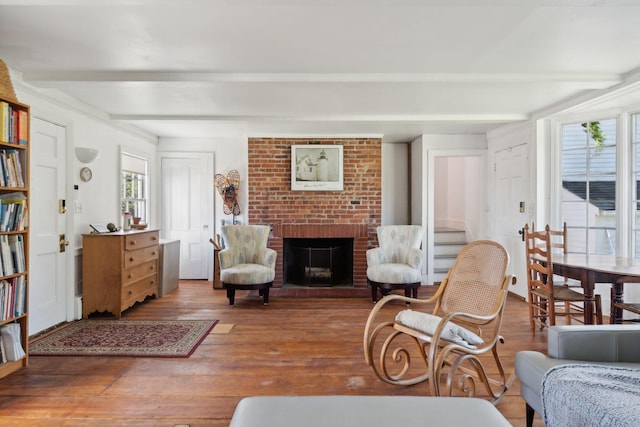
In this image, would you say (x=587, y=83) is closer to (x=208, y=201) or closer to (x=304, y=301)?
(x=304, y=301)

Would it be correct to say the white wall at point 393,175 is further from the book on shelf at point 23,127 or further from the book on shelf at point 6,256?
the book on shelf at point 6,256

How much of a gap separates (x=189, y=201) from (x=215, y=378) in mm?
3789

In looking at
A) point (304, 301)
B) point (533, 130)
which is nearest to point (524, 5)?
point (533, 130)

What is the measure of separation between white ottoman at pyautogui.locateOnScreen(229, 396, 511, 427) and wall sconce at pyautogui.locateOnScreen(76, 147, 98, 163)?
3550mm

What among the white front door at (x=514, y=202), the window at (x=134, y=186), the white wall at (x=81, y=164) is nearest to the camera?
the white wall at (x=81, y=164)

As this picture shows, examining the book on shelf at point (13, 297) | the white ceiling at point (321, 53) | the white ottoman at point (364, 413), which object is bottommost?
the white ottoman at point (364, 413)

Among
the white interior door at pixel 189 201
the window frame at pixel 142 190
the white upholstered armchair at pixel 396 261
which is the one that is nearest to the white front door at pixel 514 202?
the white upholstered armchair at pixel 396 261

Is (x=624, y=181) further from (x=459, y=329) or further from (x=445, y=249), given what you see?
(x=459, y=329)

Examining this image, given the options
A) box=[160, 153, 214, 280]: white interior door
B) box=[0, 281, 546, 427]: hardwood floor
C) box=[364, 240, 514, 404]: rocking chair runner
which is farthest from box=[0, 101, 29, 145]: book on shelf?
box=[160, 153, 214, 280]: white interior door

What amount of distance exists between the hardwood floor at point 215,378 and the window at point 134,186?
7.68 ft

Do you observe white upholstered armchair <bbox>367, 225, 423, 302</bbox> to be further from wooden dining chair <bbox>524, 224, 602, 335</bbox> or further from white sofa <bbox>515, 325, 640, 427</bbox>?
white sofa <bbox>515, 325, 640, 427</bbox>

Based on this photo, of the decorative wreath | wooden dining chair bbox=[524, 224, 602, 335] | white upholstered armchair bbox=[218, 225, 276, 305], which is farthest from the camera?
the decorative wreath

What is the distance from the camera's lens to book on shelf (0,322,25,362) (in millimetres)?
2494

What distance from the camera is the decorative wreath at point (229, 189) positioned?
220 inches
